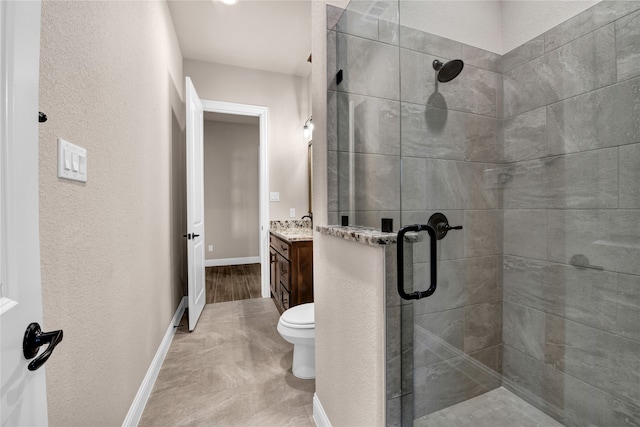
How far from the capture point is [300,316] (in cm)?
185

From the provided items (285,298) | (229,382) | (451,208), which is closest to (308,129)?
(285,298)

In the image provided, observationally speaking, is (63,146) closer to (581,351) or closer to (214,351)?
(214,351)

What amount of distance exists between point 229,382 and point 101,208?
4.42 feet

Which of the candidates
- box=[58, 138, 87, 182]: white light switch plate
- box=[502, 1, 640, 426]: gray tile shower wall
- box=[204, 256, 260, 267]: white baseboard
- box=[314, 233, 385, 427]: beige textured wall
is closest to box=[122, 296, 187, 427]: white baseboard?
box=[314, 233, 385, 427]: beige textured wall

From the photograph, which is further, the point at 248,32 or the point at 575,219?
the point at 248,32

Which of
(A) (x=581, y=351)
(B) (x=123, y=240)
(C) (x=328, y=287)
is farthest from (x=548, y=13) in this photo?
(B) (x=123, y=240)

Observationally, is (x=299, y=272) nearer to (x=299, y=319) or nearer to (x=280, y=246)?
(x=280, y=246)

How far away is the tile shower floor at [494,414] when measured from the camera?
3.85 ft

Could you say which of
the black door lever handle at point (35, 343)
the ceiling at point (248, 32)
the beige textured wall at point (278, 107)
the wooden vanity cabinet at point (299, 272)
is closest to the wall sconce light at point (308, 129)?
the beige textured wall at point (278, 107)

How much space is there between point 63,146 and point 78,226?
10.9 inches

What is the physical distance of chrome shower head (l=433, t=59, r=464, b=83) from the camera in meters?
1.32

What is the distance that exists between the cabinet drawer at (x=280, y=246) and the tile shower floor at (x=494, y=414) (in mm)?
1654

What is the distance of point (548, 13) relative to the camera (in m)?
1.36

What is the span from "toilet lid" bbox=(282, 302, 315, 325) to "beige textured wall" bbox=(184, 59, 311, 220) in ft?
5.55
